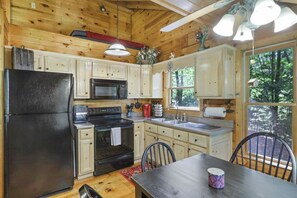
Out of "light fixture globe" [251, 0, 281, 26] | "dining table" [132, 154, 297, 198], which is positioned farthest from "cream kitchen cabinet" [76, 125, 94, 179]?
"light fixture globe" [251, 0, 281, 26]

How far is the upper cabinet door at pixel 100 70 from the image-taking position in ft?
10.4

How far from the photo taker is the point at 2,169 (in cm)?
204

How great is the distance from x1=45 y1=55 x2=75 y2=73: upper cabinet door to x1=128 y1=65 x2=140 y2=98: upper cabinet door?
117cm

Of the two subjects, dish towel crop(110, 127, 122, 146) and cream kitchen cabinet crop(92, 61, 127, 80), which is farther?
cream kitchen cabinet crop(92, 61, 127, 80)

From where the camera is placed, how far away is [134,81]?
144 inches

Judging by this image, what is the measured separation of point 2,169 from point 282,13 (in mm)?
3173

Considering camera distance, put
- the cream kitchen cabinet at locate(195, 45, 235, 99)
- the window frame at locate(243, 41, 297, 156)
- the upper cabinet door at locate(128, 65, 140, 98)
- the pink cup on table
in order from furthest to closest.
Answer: the upper cabinet door at locate(128, 65, 140, 98) < the cream kitchen cabinet at locate(195, 45, 235, 99) < the window frame at locate(243, 41, 297, 156) < the pink cup on table

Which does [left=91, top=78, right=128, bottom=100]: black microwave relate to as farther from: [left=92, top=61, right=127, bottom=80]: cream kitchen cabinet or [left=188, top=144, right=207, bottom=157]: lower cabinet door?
[left=188, top=144, right=207, bottom=157]: lower cabinet door

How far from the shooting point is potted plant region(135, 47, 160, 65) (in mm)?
3770

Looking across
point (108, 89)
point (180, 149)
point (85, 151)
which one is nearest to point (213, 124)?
point (180, 149)

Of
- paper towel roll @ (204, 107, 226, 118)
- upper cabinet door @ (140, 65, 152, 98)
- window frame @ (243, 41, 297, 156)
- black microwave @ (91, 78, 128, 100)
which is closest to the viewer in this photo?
window frame @ (243, 41, 297, 156)

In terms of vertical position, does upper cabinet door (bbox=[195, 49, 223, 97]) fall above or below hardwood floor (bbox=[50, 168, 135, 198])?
above

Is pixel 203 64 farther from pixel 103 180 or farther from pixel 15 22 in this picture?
pixel 15 22

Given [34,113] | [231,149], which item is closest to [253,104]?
[231,149]
